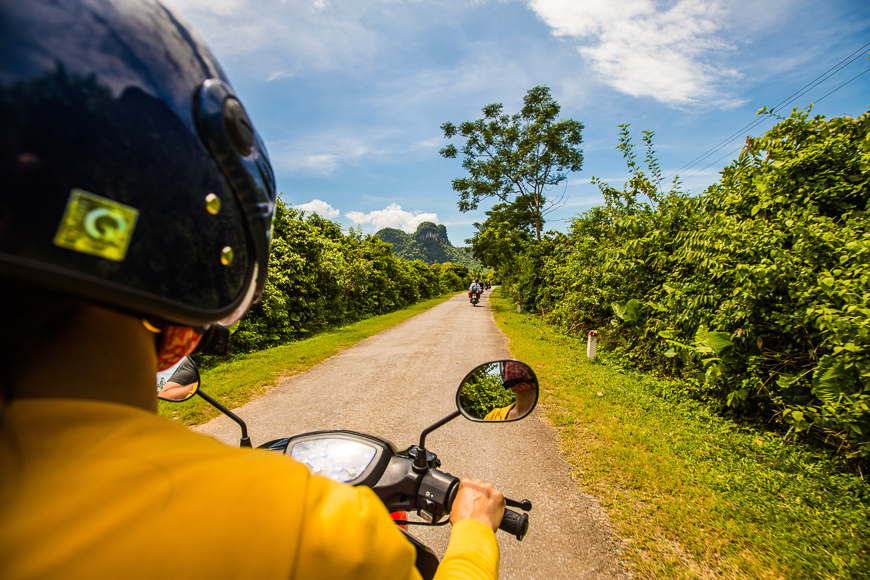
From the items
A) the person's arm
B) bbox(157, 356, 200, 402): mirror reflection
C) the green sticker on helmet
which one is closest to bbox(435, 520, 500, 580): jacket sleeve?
the person's arm

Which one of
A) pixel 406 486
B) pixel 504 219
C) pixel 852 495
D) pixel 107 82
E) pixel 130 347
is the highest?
pixel 504 219

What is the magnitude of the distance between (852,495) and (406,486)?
3771 mm

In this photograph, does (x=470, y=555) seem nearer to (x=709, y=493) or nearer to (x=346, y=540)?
(x=346, y=540)

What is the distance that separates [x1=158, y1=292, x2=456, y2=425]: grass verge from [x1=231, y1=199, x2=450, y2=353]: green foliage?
2.12 feet

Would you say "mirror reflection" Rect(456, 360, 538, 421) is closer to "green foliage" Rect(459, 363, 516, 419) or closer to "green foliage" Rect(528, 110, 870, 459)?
"green foliage" Rect(459, 363, 516, 419)

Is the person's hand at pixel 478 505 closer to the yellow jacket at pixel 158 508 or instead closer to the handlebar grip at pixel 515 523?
the handlebar grip at pixel 515 523

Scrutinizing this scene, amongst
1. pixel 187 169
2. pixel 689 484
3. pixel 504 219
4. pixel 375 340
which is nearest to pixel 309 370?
pixel 375 340

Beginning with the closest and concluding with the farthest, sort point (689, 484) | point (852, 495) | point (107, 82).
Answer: point (107, 82) → point (852, 495) → point (689, 484)

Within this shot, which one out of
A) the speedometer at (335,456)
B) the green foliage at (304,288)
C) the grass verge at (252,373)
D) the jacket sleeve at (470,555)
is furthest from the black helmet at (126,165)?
the green foliage at (304,288)

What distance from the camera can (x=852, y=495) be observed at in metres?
2.92

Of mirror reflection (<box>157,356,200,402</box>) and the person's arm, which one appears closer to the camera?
the person's arm

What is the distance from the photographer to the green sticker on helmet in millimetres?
603

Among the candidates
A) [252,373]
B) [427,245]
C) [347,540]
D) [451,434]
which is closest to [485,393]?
[347,540]

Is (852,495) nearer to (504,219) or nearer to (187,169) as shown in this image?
(187,169)
